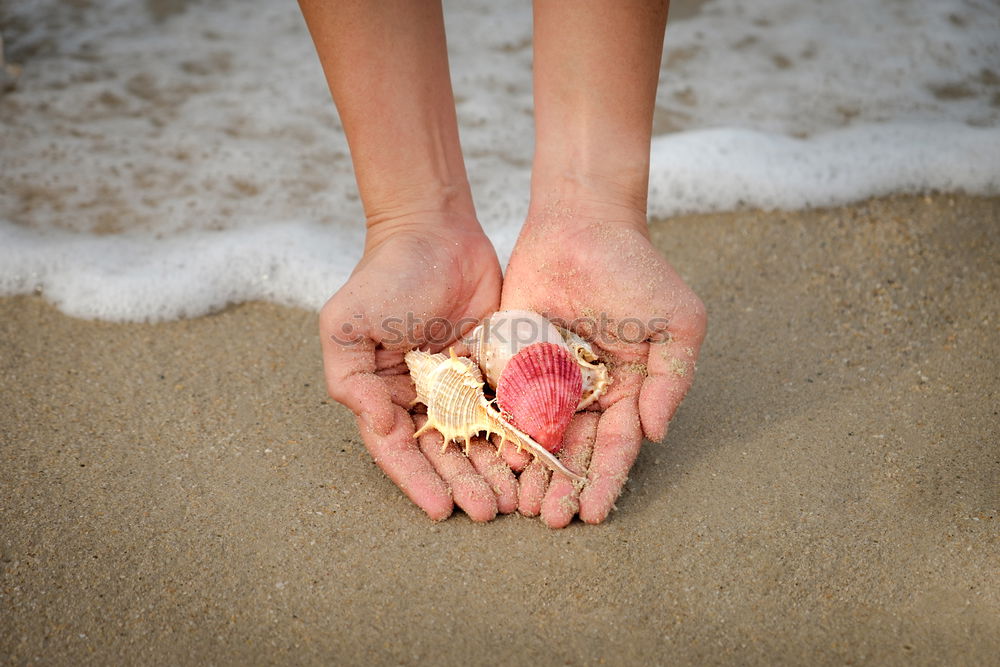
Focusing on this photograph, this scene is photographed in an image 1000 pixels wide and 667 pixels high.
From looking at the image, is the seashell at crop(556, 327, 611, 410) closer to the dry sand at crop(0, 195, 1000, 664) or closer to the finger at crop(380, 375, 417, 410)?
the dry sand at crop(0, 195, 1000, 664)

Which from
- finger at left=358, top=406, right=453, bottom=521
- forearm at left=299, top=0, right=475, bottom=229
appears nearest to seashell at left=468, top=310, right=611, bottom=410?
finger at left=358, top=406, right=453, bottom=521

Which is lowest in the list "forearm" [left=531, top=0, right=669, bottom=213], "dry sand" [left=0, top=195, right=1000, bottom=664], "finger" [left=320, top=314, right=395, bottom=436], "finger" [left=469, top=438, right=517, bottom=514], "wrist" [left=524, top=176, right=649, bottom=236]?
"dry sand" [left=0, top=195, right=1000, bottom=664]

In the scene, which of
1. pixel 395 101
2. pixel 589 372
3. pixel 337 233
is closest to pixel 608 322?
pixel 589 372

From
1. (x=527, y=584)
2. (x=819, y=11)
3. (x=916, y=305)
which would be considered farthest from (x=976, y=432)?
(x=819, y=11)

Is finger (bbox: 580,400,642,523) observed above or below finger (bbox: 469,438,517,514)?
above

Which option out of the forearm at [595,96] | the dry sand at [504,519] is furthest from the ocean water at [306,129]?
the forearm at [595,96]

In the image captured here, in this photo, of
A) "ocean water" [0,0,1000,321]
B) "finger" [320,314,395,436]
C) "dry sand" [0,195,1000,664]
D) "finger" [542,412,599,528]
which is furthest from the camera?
"ocean water" [0,0,1000,321]

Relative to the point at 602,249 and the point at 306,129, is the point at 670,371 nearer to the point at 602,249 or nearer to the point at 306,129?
the point at 602,249
